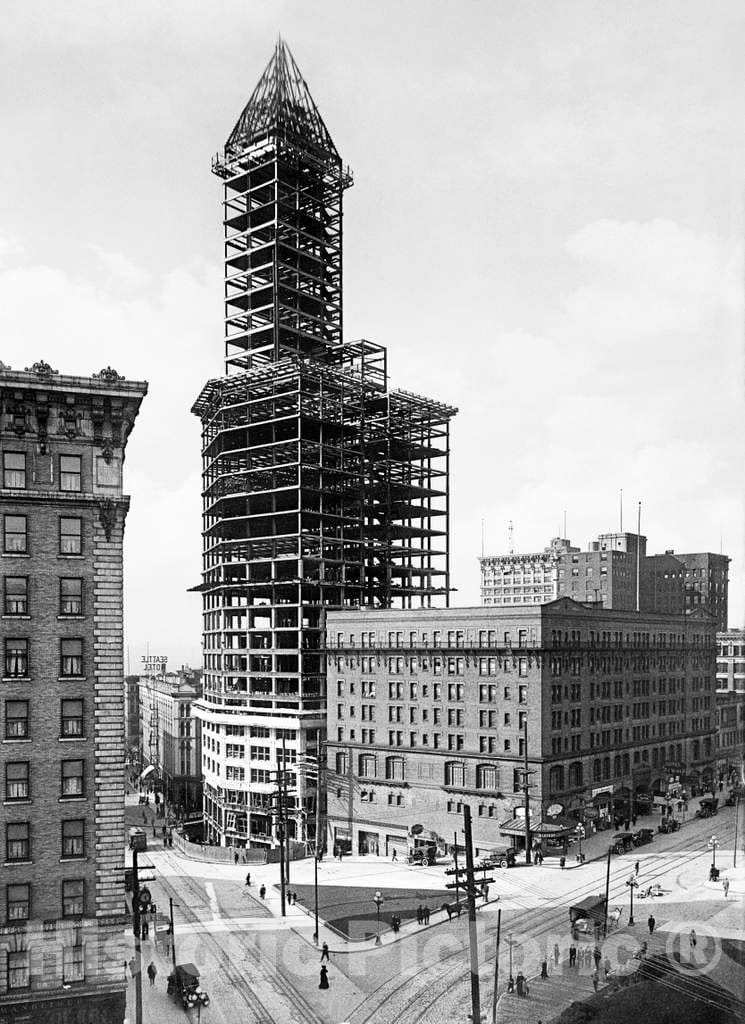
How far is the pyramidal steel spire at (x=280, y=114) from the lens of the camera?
127 meters

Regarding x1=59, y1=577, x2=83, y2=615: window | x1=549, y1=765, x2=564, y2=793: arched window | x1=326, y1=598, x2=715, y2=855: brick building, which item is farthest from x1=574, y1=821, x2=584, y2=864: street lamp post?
x1=59, y1=577, x2=83, y2=615: window

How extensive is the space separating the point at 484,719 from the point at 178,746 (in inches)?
3232

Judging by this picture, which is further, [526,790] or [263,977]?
[526,790]

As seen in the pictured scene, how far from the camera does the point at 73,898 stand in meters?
44.9

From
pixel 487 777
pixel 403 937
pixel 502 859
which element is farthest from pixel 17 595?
pixel 487 777

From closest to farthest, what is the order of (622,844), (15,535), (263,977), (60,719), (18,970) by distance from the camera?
(18,970)
(60,719)
(15,535)
(263,977)
(622,844)

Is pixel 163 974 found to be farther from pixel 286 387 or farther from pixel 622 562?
pixel 622 562

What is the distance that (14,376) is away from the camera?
45438 millimetres

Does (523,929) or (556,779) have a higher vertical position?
(556,779)

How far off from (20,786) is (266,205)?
9752 centimetres

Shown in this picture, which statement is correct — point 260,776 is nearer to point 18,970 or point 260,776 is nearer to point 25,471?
point 18,970

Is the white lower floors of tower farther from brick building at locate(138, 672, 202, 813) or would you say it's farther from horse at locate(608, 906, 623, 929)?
horse at locate(608, 906, 623, 929)

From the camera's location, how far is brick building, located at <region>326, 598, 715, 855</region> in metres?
86.8

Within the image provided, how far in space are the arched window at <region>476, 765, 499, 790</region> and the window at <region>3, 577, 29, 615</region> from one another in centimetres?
5351
